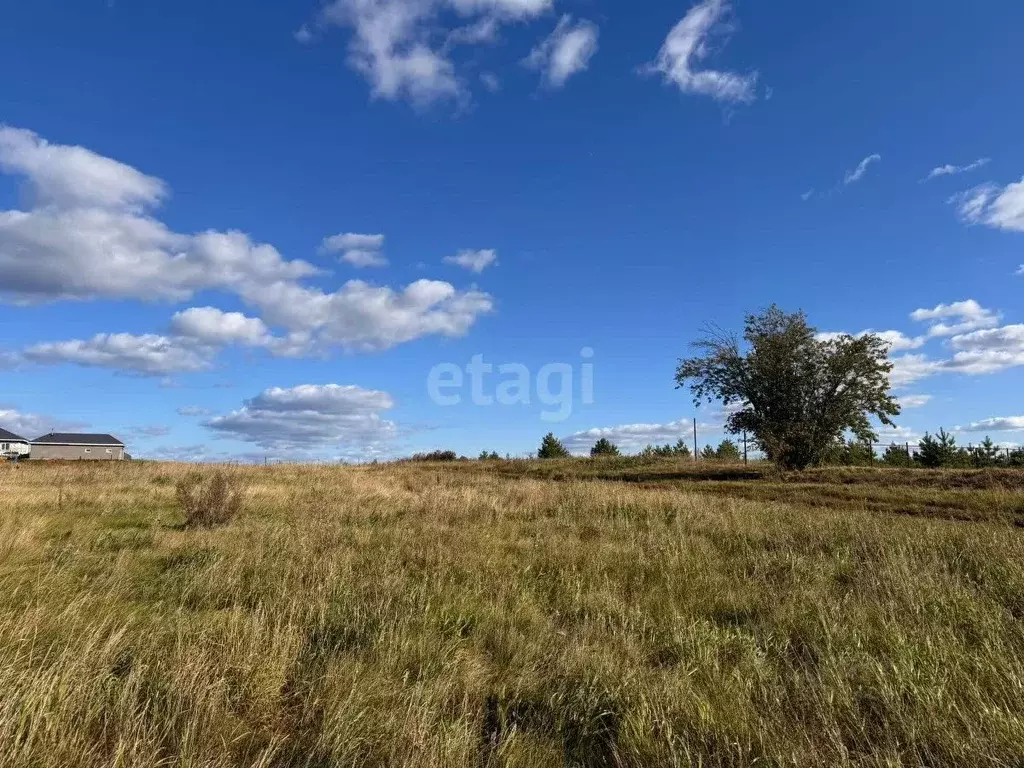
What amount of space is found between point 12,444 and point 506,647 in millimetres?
111583

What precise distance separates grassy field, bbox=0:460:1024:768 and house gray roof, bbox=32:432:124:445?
309 feet

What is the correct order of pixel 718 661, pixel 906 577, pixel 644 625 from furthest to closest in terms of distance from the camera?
pixel 906 577 < pixel 644 625 < pixel 718 661

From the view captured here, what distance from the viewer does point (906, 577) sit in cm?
661

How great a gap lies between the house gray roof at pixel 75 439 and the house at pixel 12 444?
3.59m

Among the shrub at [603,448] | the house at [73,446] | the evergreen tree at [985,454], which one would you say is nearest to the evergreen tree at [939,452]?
the evergreen tree at [985,454]

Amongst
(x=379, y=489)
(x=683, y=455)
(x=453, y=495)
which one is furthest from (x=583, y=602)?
(x=683, y=455)

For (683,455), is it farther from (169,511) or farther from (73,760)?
(73,760)

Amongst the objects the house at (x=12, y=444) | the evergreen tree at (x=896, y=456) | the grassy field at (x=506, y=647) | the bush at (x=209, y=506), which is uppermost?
the house at (x=12, y=444)

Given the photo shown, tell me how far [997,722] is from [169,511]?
14093 mm

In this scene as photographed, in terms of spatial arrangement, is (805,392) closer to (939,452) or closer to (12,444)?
(939,452)

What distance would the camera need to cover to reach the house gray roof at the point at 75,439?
8431cm

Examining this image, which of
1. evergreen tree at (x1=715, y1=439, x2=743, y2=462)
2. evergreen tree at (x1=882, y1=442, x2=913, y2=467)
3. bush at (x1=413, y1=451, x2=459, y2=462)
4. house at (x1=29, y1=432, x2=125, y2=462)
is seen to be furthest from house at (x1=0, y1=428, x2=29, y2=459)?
evergreen tree at (x1=882, y1=442, x2=913, y2=467)

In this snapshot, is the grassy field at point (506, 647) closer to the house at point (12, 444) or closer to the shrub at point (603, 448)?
the shrub at point (603, 448)

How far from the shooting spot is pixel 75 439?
86.8 metres
